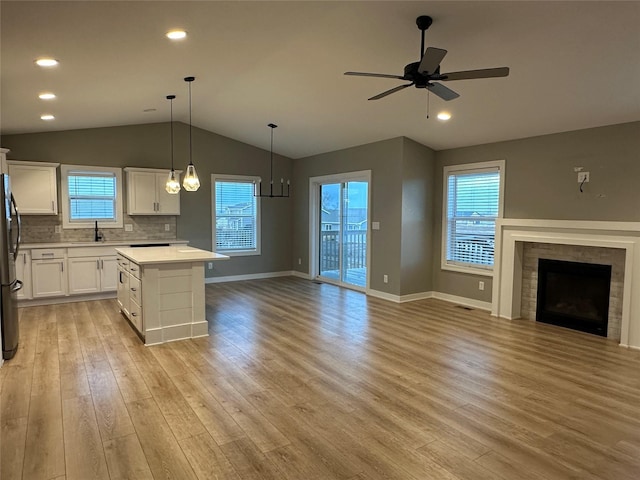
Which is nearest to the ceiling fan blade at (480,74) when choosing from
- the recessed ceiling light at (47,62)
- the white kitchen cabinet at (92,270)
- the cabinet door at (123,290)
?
the recessed ceiling light at (47,62)

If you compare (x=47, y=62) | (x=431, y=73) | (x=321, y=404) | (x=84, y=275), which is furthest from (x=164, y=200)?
(x=431, y=73)

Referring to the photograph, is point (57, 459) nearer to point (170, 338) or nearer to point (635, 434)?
point (170, 338)

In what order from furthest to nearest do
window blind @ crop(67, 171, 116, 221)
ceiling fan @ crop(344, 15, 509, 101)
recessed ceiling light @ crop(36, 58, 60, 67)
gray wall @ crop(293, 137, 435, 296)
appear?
window blind @ crop(67, 171, 116, 221) < gray wall @ crop(293, 137, 435, 296) < recessed ceiling light @ crop(36, 58, 60, 67) < ceiling fan @ crop(344, 15, 509, 101)

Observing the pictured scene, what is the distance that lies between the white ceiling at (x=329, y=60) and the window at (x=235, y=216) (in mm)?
2297

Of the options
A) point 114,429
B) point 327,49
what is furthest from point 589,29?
point 114,429

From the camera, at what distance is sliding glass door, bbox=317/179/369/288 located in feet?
23.4

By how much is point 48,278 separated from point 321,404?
16.1 ft

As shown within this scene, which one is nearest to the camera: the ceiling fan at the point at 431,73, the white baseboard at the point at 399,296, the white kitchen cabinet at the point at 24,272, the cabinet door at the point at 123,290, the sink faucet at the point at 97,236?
the ceiling fan at the point at 431,73

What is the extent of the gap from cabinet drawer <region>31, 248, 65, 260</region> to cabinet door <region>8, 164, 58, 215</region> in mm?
596

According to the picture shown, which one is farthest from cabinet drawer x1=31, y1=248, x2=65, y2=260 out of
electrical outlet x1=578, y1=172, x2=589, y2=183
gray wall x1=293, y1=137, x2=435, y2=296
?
electrical outlet x1=578, y1=172, x2=589, y2=183

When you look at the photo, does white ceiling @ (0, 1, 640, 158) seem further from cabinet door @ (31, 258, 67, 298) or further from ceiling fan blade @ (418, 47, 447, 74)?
cabinet door @ (31, 258, 67, 298)

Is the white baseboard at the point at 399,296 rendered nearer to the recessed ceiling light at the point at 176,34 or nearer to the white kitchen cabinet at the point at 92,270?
the white kitchen cabinet at the point at 92,270

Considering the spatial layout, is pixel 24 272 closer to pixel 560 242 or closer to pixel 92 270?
pixel 92 270

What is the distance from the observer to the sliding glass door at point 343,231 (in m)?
7.12
